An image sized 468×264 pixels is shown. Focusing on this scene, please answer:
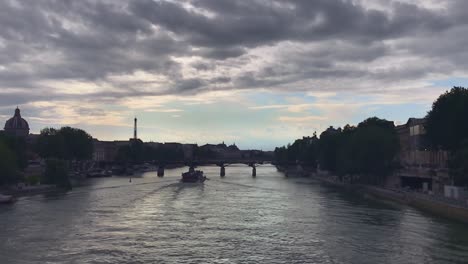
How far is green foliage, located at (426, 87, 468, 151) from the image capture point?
219 ft

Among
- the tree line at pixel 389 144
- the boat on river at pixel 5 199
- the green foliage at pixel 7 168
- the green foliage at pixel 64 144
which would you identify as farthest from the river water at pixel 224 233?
the green foliage at pixel 64 144

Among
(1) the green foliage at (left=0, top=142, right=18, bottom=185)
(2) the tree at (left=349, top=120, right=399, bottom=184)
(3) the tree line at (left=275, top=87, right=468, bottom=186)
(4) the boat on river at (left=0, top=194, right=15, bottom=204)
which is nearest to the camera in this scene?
(3) the tree line at (left=275, top=87, right=468, bottom=186)

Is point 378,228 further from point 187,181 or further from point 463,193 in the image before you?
point 187,181

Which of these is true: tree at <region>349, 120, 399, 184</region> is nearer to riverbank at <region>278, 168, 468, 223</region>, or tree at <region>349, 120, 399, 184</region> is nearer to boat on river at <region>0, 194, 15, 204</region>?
riverbank at <region>278, 168, 468, 223</region>

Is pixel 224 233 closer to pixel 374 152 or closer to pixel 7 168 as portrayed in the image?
pixel 7 168

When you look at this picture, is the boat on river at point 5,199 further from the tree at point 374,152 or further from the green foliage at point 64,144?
the green foliage at point 64,144

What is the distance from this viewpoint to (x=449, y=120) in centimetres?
6750

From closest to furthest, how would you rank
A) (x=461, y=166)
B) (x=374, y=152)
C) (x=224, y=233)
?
1. (x=224, y=233)
2. (x=461, y=166)
3. (x=374, y=152)

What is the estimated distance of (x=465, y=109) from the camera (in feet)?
219

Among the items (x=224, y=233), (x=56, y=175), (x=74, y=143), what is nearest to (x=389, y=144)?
(x=56, y=175)

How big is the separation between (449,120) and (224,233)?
1386 inches

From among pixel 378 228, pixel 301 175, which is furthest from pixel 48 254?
pixel 301 175

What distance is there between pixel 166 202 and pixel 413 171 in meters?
43.3

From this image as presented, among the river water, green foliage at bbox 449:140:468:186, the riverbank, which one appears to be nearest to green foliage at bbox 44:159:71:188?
the river water
